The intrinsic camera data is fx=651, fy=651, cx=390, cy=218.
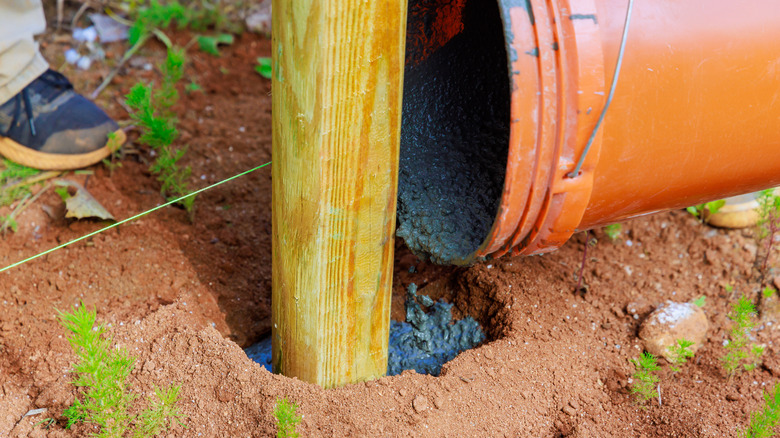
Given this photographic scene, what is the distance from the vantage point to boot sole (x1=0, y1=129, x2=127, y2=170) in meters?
2.44

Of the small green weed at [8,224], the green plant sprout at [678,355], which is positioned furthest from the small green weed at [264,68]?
the green plant sprout at [678,355]

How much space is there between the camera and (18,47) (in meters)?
2.42

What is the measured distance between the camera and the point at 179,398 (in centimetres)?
168

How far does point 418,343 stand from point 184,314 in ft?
2.38

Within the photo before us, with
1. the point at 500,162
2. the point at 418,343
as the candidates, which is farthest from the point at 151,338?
the point at 500,162

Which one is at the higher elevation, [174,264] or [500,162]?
[500,162]

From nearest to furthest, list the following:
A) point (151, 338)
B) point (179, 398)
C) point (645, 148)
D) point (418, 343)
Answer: point (645, 148) < point (179, 398) < point (151, 338) < point (418, 343)

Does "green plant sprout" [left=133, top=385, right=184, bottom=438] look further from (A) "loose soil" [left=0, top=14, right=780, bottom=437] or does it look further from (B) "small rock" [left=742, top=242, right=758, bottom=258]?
(B) "small rock" [left=742, top=242, right=758, bottom=258]

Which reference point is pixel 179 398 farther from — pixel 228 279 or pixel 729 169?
pixel 729 169

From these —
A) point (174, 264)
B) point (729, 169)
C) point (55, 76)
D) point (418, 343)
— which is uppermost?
point (729, 169)

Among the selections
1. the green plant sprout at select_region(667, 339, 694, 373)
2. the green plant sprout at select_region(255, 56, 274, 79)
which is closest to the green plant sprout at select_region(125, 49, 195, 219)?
the green plant sprout at select_region(255, 56, 274, 79)

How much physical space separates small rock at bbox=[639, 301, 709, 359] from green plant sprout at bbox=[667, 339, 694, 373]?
2 centimetres

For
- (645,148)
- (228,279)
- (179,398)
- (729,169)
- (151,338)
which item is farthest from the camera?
(228,279)

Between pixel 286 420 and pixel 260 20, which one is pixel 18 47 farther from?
pixel 286 420
